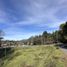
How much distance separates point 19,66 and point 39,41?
29.9 metres

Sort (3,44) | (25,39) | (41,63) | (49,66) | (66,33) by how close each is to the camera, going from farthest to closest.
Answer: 1. (25,39)
2. (3,44)
3. (66,33)
4. (41,63)
5. (49,66)

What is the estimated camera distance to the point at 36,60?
12.2 m

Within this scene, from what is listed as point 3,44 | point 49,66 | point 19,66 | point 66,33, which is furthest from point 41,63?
point 3,44

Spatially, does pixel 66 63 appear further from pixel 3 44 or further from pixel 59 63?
pixel 3 44

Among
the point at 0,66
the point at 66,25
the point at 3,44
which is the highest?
the point at 66,25

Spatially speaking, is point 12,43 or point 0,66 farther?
point 12,43

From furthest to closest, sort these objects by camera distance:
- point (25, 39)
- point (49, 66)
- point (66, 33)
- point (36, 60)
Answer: point (25, 39)
point (66, 33)
point (36, 60)
point (49, 66)

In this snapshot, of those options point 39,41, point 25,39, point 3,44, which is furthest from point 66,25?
point 3,44

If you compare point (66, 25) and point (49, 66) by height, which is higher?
point (66, 25)

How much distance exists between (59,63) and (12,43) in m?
29.2

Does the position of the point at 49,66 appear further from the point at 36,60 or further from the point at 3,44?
the point at 3,44

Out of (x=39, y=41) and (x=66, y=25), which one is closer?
(x=66, y=25)

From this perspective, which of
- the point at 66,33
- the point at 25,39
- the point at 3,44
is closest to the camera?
the point at 66,33

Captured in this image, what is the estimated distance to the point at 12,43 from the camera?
39219 millimetres
